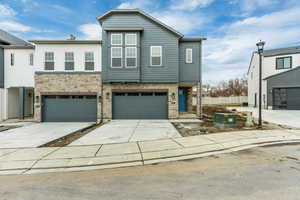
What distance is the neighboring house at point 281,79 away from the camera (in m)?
18.4

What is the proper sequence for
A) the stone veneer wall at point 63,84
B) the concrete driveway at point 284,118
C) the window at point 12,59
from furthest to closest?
1. the window at point 12,59
2. the stone veneer wall at point 63,84
3. the concrete driveway at point 284,118

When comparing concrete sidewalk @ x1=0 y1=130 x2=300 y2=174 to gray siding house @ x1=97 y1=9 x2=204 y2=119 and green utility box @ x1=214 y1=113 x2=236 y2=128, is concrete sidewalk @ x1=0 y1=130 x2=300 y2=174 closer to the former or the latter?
green utility box @ x1=214 y1=113 x2=236 y2=128

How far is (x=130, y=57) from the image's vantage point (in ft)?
39.6

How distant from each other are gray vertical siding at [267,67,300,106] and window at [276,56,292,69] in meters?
2.98

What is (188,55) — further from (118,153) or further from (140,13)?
(118,153)

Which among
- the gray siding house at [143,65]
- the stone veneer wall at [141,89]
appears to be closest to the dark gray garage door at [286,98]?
the gray siding house at [143,65]

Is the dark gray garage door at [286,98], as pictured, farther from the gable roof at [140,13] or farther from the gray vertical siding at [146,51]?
the gable roof at [140,13]

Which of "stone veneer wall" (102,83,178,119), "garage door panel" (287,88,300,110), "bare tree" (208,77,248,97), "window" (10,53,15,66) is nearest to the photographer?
"stone veneer wall" (102,83,178,119)

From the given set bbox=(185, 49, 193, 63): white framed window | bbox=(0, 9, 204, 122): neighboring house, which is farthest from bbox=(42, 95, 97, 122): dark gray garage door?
bbox=(185, 49, 193, 63): white framed window

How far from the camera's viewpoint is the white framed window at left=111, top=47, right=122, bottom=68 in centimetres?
1202

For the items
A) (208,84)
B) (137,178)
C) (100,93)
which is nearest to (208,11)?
(100,93)

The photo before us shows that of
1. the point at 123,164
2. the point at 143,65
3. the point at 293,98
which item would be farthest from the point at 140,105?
the point at 293,98

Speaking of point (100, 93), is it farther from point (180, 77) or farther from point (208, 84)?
point (208, 84)

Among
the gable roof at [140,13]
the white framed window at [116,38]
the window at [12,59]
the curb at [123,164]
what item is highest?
the gable roof at [140,13]
